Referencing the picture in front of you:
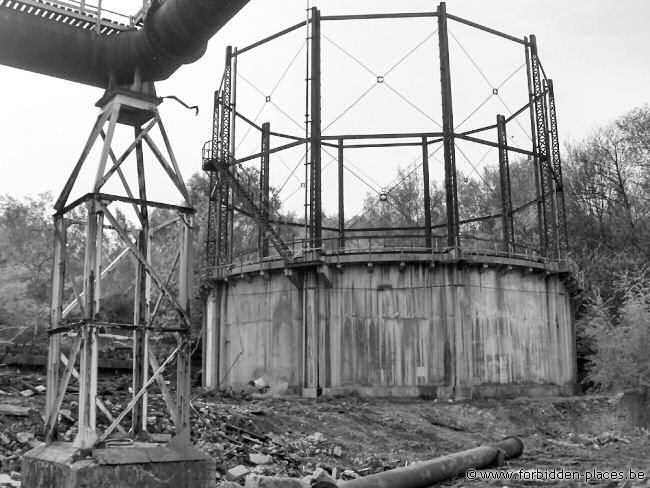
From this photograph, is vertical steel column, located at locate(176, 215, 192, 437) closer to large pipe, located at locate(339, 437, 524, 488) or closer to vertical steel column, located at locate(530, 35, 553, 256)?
large pipe, located at locate(339, 437, 524, 488)

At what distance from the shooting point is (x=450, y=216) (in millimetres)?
27062

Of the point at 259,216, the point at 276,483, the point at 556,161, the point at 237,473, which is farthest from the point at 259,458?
the point at 556,161

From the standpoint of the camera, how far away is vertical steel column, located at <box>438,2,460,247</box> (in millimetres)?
27172

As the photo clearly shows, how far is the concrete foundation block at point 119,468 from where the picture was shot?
23.0 ft

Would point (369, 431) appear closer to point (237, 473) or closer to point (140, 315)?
Answer: point (237, 473)

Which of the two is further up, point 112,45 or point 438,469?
point 112,45

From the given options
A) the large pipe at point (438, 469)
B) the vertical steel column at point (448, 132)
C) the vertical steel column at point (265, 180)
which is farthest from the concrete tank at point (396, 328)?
the large pipe at point (438, 469)

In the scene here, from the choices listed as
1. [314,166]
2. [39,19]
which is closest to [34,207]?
[314,166]

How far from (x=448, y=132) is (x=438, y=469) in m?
17.6

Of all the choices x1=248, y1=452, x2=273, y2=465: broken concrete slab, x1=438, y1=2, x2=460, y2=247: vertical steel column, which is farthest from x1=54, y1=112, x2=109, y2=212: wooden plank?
x1=438, y1=2, x2=460, y2=247: vertical steel column

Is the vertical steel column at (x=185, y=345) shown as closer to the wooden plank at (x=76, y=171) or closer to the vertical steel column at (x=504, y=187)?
the wooden plank at (x=76, y=171)

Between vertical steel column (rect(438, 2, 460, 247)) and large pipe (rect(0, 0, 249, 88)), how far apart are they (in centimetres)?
1917

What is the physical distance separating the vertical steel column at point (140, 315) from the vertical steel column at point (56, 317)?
2.75 ft

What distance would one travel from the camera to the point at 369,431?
63.8 feet
